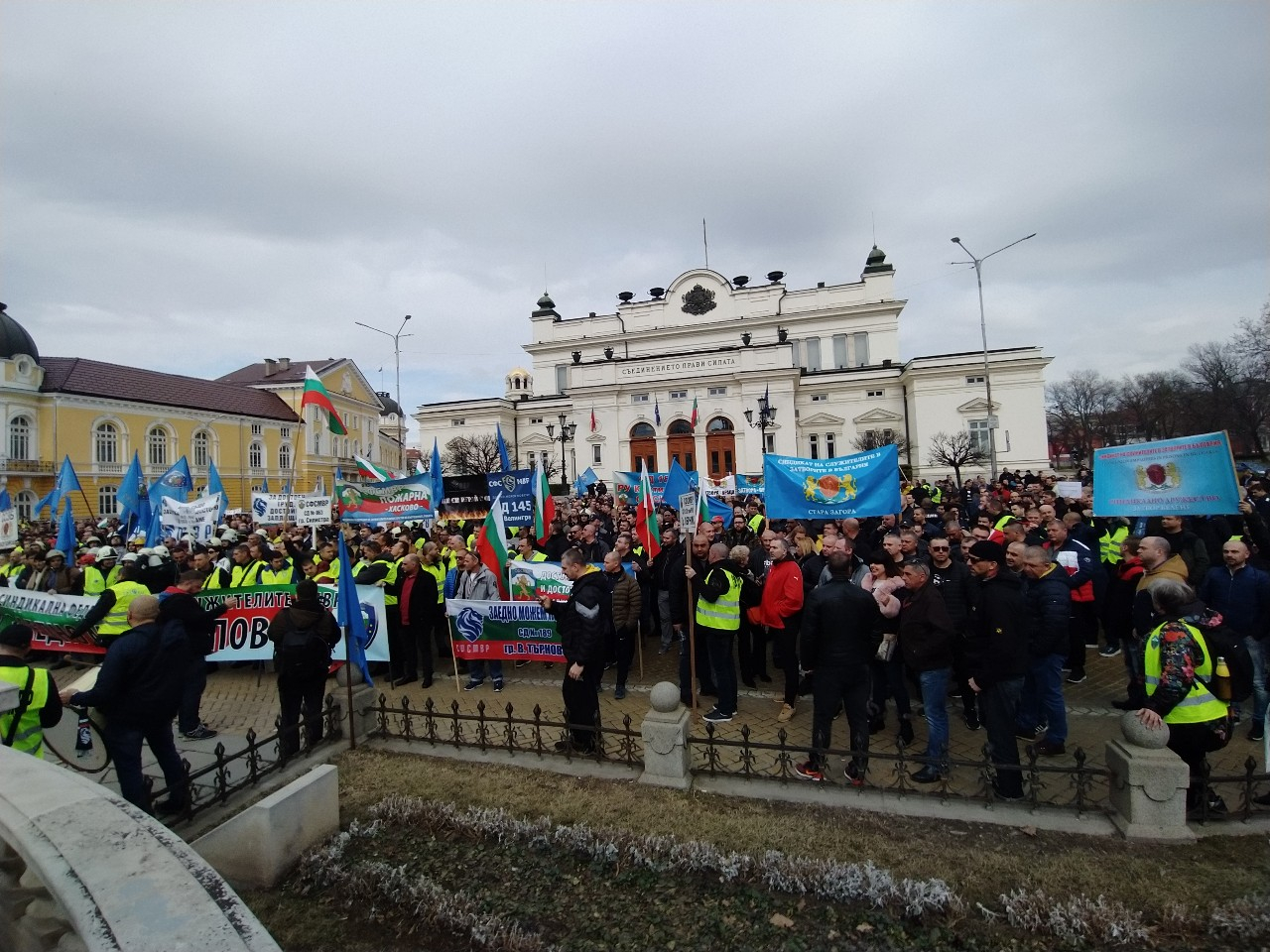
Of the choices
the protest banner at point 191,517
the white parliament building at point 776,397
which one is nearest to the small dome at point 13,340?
the white parliament building at point 776,397

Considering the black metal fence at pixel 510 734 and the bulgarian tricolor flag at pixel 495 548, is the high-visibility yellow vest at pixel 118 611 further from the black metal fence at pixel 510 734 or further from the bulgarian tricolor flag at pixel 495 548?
the bulgarian tricolor flag at pixel 495 548

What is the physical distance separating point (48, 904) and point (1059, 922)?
496 cm

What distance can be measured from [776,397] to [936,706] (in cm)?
4470

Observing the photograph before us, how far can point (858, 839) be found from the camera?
431 centimetres

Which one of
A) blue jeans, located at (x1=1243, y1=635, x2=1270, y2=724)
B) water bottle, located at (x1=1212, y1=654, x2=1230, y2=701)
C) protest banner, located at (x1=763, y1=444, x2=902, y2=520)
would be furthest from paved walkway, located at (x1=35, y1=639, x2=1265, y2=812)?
protest banner, located at (x1=763, y1=444, x2=902, y2=520)

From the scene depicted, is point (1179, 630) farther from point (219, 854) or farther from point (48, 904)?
point (219, 854)

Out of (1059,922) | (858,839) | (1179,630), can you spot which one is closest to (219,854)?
(858,839)

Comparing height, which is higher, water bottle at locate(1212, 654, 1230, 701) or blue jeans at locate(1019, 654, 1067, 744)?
water bottle at locate(1212, 654, 1230, 701)

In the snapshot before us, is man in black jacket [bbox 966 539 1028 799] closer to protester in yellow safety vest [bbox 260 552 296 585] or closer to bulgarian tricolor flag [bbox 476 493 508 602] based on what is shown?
bulgarian tricolor flag [bbox 476 493 508 602]

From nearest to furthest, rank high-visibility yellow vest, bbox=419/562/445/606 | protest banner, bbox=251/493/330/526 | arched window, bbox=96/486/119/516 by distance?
high-visibility yellow vest, bbox=419/562/445/606 → protest banner, bbox=251/493/330/526 → arched window, bbox=96/486/119/516

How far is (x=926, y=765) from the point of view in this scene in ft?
16.5

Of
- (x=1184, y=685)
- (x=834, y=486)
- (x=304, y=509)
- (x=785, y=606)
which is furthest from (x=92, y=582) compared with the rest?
(x=1184, y=685)

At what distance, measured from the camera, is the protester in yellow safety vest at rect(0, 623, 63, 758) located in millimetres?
3988

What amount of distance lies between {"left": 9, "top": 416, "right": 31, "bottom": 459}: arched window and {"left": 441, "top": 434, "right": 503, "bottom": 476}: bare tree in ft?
89.0
